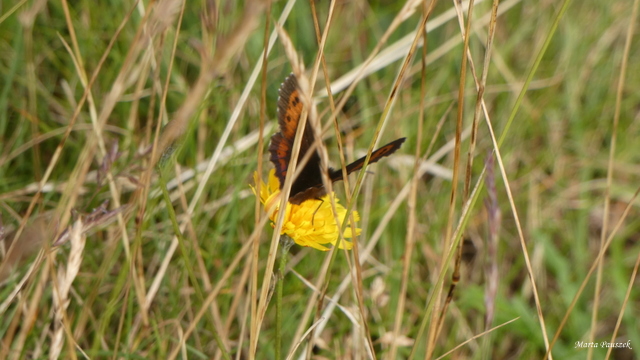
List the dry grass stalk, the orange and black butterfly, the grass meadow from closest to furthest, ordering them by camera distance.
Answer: the dry grass stalk, the orange and black butterfly, the grass meadow

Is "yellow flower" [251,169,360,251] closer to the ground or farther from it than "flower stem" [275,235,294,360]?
farther from it

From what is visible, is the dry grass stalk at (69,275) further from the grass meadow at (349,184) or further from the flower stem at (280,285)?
the flower stem at (280,285)

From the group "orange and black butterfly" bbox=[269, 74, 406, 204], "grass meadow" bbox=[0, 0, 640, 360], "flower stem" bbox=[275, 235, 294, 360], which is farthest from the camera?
"grass meadow" bbox=[0, 0, 640, 360]

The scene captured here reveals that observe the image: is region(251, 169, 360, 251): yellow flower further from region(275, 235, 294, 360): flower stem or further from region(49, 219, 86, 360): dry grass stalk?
region(49, 219, 86, 360): dry grass stalk

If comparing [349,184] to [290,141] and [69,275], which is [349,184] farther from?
[69,275]

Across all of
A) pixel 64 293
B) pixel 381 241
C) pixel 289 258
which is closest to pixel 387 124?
pixel 381 241

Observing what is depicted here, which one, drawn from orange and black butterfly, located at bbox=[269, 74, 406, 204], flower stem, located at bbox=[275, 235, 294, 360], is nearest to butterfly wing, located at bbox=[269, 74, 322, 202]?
orange and black butterfly, located at bbox=[269, 74, 406, 204]

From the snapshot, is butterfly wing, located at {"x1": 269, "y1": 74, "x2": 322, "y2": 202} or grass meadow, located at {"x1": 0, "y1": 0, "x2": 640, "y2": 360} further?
grass meadow, located at {"x1": 0, "y1": 0, "x2": 640, "y2": 360}

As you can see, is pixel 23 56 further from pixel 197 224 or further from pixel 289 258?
pixel 289 258

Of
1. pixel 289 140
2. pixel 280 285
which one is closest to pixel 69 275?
pixel 280 285
